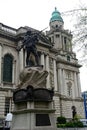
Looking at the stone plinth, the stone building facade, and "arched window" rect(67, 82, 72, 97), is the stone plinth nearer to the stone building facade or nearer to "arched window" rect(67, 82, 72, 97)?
the stone building facade

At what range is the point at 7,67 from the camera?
33.4 m

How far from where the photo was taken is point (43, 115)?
1035cm

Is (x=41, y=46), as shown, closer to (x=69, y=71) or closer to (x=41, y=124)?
(x=69, y=71)

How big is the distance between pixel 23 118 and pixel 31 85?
1.70m

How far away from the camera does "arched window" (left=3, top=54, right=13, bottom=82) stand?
1287 inches

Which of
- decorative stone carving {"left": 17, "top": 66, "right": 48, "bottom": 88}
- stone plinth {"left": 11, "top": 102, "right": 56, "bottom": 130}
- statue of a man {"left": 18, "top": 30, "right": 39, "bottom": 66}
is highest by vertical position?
statue of a man {"left": 18, "top": 30, "right": 39, "bottom": 66}

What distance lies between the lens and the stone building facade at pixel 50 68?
106 feet

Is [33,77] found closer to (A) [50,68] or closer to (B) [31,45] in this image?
(B) [31,45]

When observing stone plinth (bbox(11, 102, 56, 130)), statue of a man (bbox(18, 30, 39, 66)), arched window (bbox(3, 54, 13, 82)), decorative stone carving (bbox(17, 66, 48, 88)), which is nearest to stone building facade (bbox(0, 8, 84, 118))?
arched window (bbox(3, 54, 13, 82))

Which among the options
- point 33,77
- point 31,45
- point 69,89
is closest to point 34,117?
point 33,77

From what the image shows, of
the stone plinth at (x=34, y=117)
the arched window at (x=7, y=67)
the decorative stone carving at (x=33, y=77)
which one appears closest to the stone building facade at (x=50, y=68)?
the arched window at (x=7, y=67)

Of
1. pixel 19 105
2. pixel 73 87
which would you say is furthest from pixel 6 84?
pixel 19 105

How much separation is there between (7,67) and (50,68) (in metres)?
9.48

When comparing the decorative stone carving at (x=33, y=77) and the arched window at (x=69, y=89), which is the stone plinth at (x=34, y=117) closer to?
the decorative stone carving at (x=33, y=77)
